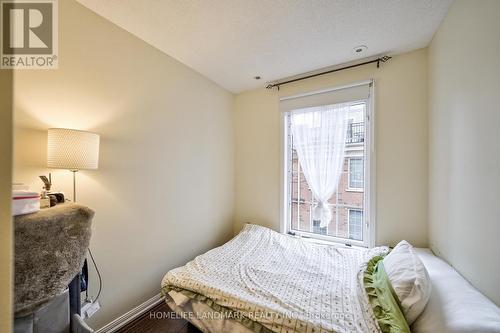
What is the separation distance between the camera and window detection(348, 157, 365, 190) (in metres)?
2.33

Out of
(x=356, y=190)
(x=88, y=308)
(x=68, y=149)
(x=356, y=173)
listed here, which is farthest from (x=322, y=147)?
(x=88, y=308)

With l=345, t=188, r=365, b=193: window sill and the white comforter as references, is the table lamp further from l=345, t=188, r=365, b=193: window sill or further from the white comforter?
l=345, t=188, r=365, b=193: window sill

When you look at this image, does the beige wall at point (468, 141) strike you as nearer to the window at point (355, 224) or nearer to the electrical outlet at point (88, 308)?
the window at point (355, 224)

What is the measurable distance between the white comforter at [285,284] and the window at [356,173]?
0.74 m

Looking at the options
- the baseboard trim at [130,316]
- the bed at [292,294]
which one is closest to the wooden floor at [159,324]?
the baseboard trim at [130,316]

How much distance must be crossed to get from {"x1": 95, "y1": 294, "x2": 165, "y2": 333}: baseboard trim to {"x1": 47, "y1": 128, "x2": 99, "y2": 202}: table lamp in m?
1.35

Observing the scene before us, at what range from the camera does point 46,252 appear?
822 millimetres

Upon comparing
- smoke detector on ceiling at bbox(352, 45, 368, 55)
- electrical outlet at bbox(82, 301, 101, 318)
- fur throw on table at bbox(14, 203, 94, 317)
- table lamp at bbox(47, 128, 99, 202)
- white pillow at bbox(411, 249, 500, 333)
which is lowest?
electrical outlet at bbox(82, 301, 101, 318)

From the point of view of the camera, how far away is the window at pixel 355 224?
2.35 metres

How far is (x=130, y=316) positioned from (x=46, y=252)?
137 cm

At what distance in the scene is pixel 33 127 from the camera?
1261 mm

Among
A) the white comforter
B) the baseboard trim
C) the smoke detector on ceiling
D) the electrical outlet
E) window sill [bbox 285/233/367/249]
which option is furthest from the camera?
window sill [bbox 285/233/367/249]

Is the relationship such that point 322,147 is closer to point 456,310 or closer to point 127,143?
point 456,310

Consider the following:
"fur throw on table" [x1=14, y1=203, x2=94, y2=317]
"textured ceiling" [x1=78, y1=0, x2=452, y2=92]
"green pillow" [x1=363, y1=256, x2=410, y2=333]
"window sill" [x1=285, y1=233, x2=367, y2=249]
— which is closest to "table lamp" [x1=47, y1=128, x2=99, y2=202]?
"fur throw on table" [x1=14, y1=203, x2=94, y2=317]
